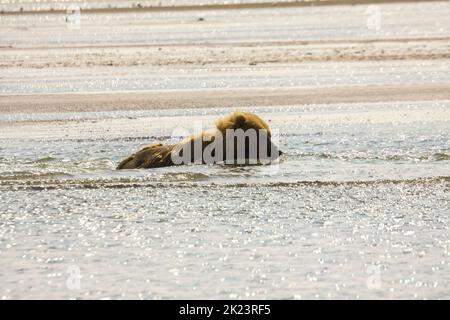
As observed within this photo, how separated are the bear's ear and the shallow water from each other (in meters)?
0.55

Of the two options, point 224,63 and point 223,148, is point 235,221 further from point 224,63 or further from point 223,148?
point 224,63

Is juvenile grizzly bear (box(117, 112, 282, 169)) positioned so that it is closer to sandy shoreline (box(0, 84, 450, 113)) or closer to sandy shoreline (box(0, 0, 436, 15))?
sandy shoreline (box(0, 84, 450, 113))

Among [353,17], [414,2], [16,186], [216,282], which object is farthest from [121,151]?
[414,2]

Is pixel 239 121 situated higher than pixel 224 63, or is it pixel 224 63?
pixel 224 63

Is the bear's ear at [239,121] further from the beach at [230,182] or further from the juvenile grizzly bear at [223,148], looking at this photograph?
the beach at [230,182]

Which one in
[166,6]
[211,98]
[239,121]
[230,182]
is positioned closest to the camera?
[230,182]

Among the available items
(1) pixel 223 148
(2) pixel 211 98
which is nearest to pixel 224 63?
(2) pixel 211 98

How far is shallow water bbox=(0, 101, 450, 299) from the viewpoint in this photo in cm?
792

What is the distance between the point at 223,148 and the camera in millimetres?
12320

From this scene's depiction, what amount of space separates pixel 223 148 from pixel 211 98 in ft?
29.7

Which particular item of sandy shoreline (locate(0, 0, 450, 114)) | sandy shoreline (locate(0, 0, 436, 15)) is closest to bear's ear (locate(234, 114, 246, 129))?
sandy shoreline (locate(0, 0, 450, 114))

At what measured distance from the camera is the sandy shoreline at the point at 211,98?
2044 centimetres

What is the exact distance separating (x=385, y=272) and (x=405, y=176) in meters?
3.93
